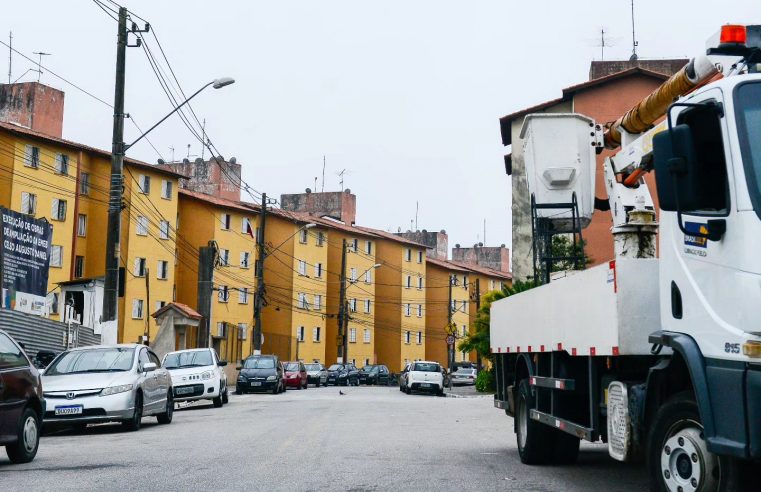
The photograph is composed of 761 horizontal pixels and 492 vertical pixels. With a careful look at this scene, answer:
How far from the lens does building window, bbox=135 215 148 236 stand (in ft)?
217

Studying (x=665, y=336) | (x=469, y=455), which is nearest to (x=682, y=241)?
(x=665, y=336)

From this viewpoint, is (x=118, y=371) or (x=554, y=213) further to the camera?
(x=118, y=371)

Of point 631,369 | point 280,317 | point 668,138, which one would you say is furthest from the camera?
point 280,317

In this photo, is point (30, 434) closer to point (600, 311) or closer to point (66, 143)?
point (600, 311)

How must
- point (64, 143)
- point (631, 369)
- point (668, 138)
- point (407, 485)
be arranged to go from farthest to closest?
point (64, 143) → point (407, 485) → point (631, 369) → point (668, 138)

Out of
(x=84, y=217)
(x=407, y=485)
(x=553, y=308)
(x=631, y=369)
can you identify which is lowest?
(x=407, y=485)

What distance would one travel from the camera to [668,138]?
6418 millimetres

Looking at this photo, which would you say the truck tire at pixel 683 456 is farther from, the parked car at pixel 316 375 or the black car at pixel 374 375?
the black car at pixel 374 375

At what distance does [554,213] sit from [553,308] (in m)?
3.16

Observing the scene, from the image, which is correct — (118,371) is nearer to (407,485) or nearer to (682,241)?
(407,485)

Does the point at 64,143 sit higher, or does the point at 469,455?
the point at 64,143

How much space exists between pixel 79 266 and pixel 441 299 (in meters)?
46.7

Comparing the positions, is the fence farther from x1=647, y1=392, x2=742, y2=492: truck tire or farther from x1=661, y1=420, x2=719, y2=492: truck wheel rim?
x1=661, y1=420, x2=719, y2=492: truck wheel rim

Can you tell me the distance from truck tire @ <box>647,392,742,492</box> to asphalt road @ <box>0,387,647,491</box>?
9.08 ft
